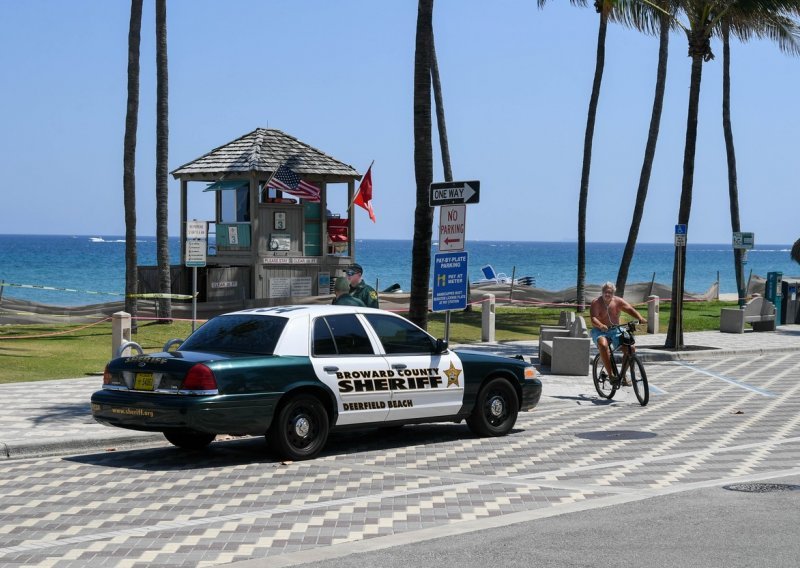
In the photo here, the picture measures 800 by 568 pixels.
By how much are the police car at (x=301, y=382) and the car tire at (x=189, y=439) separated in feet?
0.03

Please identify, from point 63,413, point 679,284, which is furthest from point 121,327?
point 679,284

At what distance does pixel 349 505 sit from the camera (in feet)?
31.3

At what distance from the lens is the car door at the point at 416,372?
1266 centimetres

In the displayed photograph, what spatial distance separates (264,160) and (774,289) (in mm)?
15472

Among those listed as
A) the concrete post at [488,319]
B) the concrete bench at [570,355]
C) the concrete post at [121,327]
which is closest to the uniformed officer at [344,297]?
the concrete post at [121,327]

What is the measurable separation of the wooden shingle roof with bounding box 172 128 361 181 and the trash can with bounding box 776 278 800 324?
1317 centimetres

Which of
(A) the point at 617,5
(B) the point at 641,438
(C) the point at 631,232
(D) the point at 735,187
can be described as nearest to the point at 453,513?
(B) the point at 641,438

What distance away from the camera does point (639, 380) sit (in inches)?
654

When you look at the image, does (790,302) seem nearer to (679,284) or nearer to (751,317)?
(751,317)

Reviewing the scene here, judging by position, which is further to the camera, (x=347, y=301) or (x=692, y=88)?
(x=692, y=88)

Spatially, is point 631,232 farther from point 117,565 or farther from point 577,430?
point 117,565

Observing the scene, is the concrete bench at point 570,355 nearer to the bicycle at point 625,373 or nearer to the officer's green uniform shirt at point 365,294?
the bicycle at point 625,373

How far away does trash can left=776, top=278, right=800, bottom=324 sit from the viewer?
1383 inches

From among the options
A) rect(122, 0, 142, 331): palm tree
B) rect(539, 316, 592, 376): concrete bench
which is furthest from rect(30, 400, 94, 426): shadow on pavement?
rect(122, 0, 142, 331): palm tree
